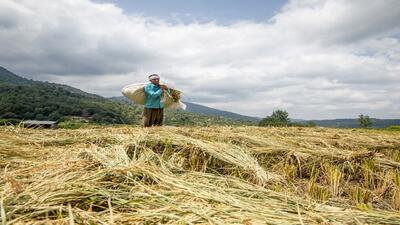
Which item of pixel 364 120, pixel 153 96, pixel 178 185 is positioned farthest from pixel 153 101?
pixel 364 120

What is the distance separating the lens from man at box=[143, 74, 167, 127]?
8609mm

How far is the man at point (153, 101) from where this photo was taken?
8.61 metres

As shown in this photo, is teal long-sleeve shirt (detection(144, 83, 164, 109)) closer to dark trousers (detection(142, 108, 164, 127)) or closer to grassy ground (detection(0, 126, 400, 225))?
dark trousers (detection(142, 108, 164, 127))

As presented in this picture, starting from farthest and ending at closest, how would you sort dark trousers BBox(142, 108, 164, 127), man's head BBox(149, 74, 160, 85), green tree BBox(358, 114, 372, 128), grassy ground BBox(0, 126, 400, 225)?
green tree BBox(358, 114, 372, 128) → dark trousers BBox(142, 108, 164, 127) → man's head BBox(149, 74, 160, 85) → grassy ground BBox(0, 126, 400, 225)

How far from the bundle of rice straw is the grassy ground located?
407cm

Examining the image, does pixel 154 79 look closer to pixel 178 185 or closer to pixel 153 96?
pixel 153 96

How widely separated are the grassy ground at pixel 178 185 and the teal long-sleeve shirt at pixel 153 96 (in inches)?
155

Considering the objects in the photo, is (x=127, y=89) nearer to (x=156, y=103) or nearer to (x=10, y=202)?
(x=156, y=103)

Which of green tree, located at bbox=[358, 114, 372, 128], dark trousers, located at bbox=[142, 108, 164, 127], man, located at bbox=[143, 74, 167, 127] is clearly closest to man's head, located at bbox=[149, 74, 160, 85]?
man, located at bbox=[143, 74, 167, 127]

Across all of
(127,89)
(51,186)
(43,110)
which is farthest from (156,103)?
(43,110)

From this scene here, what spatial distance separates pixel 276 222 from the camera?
1.75 m

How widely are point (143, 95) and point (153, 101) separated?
0.36m

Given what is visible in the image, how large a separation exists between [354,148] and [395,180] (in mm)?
1815

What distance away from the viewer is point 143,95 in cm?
886
